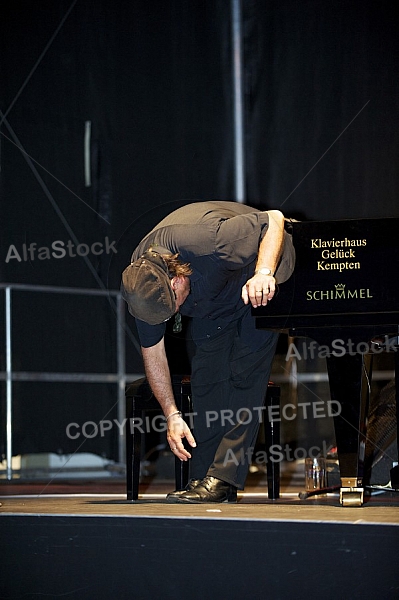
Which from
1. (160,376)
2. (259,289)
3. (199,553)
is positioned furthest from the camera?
(160,376)

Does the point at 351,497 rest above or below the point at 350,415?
below

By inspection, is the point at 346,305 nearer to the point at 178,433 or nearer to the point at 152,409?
the point at 178,433

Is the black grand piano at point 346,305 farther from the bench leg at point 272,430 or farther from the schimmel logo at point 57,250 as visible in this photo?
the schimmel logo at point 57,250

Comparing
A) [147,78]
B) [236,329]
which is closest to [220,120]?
[147,78]

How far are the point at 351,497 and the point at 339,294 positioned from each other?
56 cm

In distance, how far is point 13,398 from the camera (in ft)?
14.5

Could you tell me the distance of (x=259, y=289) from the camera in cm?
233

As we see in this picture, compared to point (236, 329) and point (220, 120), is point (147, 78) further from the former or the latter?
point (236, 329)

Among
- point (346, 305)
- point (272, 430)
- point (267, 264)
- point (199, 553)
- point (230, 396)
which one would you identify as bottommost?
point (199, 553)

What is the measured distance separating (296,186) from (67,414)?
1681mm

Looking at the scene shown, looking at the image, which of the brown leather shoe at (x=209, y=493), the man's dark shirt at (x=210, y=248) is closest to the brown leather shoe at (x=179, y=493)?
the brown leather shoe at (x=209, y=493)

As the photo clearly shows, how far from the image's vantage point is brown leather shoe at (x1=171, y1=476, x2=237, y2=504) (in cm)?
249

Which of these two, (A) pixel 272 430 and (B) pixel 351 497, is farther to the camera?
(A) pixel 272 430

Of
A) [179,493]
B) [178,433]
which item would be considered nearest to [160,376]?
[178,433]
